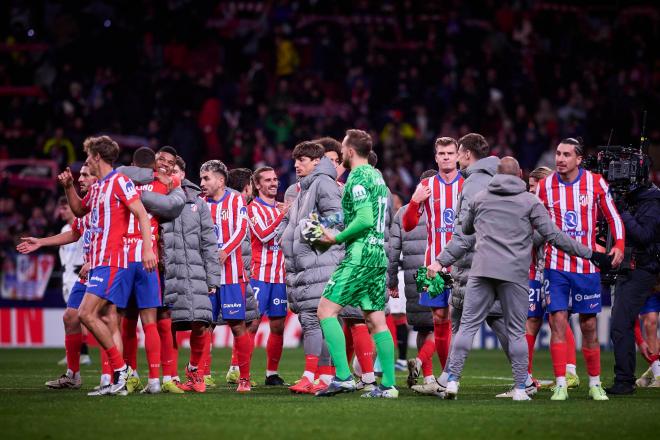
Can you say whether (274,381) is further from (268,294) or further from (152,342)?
(152,342)

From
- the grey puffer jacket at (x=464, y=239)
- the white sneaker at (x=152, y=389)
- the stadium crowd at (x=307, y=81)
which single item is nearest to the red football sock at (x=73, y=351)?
the white sneaker at (x=152, y=389)

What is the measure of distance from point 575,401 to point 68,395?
4.88 m

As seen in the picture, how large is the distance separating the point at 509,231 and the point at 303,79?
55.9ft

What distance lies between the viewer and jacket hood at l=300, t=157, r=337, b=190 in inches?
421

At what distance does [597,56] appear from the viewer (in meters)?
27.7

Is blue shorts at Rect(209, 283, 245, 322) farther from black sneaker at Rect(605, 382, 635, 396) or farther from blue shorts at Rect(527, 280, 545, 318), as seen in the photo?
black sneaker at Rect(605, 382, 635, 396)

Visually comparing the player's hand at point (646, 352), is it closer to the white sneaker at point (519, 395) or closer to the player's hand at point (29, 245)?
the white sneaker at point (519, 395)

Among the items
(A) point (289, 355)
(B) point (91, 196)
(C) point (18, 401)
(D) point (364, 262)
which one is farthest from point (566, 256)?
(A) point (289, 355)

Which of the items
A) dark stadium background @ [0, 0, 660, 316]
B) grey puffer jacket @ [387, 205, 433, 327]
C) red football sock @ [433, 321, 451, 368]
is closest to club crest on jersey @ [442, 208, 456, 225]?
grey puffer jacket @ [387, 205, 433, 327]

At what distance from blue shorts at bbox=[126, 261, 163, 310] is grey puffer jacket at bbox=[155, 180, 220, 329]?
19.1 inches

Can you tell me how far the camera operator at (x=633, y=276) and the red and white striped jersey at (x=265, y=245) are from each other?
13.5 ft

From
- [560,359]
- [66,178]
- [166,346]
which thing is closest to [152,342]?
[166,346]

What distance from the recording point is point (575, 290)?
413 inches

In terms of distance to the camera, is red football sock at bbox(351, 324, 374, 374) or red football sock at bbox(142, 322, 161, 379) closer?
red football sock at bbox(142, 322, 161, 379)
